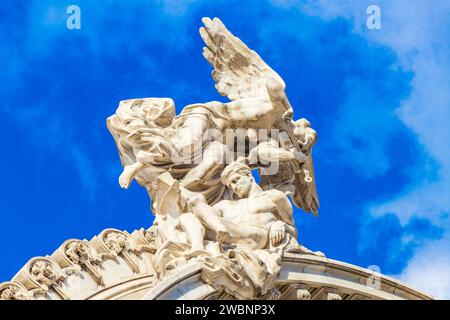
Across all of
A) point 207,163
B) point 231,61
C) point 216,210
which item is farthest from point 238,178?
point 231,61

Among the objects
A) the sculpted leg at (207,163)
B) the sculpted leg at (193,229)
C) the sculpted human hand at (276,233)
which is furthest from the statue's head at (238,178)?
the sculpted leg at (193,229)

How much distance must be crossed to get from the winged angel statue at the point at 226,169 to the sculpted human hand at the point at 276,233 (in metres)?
0.01

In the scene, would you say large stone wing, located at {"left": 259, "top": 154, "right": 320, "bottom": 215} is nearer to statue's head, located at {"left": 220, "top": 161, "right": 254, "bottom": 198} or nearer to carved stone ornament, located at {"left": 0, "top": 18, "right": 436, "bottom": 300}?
carved stone ornament, located at {"left": 0, "top": 18, "right": 436, "bottom": 300}

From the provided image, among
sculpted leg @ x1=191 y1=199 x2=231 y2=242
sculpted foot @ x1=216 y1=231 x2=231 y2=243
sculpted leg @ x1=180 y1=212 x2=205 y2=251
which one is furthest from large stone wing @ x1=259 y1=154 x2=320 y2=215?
sculpted foot @ x1=216 y1=231 x2=231 y2=243

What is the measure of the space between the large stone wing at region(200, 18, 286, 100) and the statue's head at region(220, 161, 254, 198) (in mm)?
1862

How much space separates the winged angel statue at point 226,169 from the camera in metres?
19.2

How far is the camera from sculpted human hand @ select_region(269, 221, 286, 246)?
1983 centimetres

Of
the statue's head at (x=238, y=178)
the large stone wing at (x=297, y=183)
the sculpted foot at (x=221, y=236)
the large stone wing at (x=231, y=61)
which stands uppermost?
the large stone wing at (x=231, y=61)

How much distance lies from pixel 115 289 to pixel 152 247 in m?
1.18

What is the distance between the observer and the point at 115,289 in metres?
19.9

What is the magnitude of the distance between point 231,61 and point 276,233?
158 inches

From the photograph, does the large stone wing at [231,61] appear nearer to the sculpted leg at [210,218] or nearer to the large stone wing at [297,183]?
the large stone wing at [297,183]
